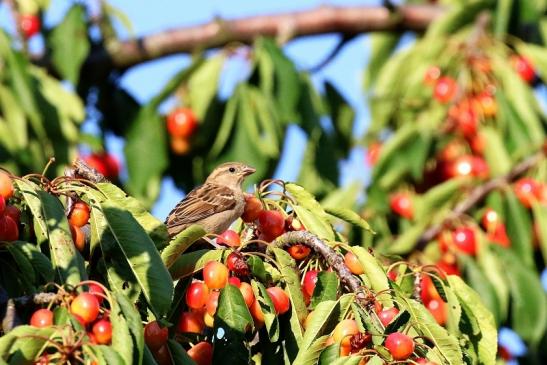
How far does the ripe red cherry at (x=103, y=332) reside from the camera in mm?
3125

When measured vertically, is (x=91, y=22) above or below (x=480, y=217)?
above

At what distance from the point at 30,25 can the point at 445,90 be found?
2.86m

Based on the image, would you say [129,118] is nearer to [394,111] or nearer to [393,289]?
[394,111]

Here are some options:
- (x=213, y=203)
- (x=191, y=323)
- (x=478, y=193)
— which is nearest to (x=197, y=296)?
(x=191, y=323)

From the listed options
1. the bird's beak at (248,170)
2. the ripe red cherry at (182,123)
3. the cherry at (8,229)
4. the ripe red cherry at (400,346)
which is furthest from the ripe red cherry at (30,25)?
the ripe red cherry at (400,346)

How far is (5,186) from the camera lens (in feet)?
11.6

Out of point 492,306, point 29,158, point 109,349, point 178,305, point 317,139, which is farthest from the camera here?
point 317,139

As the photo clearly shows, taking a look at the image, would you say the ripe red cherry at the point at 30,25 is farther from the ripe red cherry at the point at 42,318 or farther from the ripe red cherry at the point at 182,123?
the ripe red cherry at the point at 42,318

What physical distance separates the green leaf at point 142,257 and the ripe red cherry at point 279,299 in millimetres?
462

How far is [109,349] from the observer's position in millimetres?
2963

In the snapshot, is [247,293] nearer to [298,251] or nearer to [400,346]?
[298,251]

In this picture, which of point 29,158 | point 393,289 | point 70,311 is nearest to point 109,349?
point 70,311

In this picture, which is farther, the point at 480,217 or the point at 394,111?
the point at 394,111

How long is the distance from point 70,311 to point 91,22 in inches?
251
